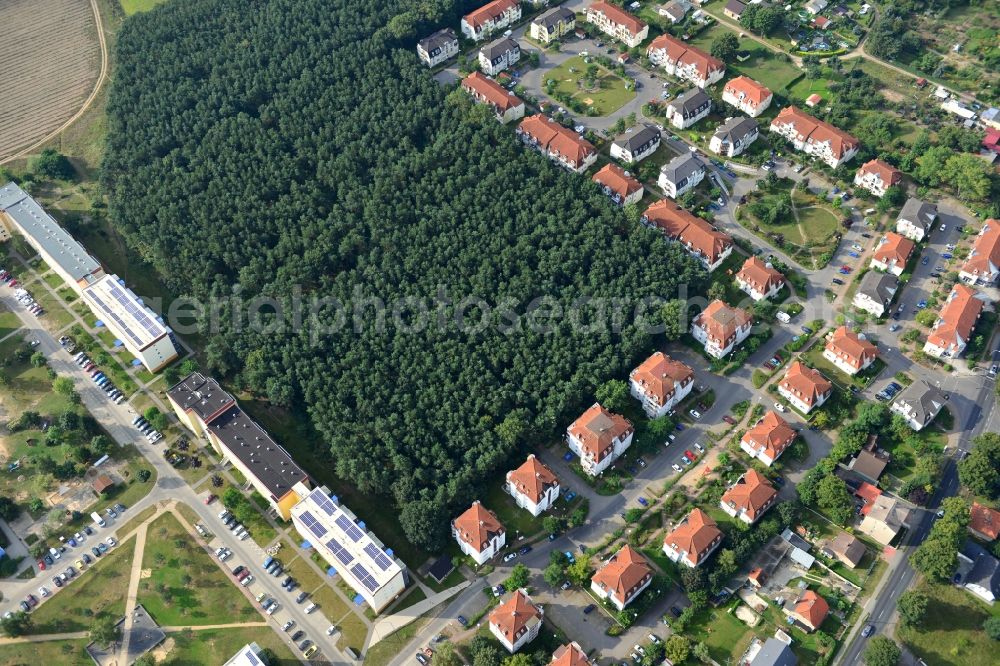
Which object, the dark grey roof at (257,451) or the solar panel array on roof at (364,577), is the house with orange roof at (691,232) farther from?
the solar panel array on roof at (364,577)

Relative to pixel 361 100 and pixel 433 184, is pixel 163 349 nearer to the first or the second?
pixel 433 184

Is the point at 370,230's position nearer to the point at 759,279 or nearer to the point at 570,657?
the point at 759,279

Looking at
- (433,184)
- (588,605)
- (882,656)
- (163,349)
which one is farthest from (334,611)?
(433,184)

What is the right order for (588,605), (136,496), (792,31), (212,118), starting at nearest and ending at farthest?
(588,605) → (136,496) → (212,118) → (792,31)

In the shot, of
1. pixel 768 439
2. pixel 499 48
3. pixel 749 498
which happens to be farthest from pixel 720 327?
pixel 499 48

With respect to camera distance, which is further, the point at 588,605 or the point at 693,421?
the point at 693,421

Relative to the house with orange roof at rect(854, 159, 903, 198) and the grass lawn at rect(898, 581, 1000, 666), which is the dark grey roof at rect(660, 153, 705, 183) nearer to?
the house with orange roof at rect(854, 159, 903, 198)

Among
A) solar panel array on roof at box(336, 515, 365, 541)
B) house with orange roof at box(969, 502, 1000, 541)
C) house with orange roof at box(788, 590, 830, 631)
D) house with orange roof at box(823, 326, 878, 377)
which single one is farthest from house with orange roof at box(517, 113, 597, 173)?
house with orange roof at box(969, 502, 1000, 541)
